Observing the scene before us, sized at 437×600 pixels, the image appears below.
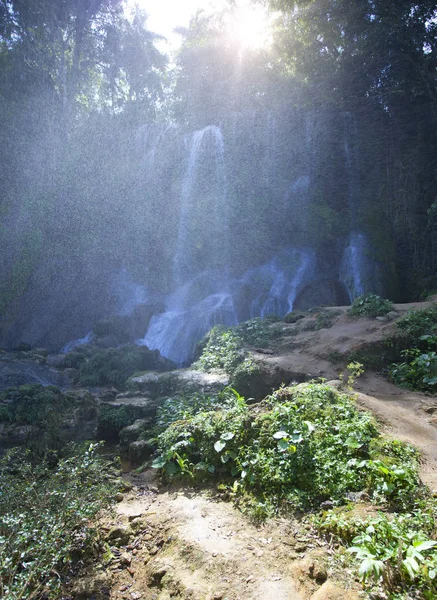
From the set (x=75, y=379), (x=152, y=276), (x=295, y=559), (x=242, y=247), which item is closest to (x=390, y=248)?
(x=242, y=247)

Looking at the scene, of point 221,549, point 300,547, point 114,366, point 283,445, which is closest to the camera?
point 300,547

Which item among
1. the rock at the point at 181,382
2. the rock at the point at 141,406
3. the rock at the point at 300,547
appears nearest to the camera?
the rock at the point at 300,547

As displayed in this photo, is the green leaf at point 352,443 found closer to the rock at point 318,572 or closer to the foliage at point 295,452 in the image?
the foliage at point 295,452

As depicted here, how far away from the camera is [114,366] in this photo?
1095 centimetres

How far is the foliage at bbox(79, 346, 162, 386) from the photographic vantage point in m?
10.6

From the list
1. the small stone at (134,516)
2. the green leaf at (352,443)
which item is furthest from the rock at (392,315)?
the small stone at (134,516)

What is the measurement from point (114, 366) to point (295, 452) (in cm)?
831

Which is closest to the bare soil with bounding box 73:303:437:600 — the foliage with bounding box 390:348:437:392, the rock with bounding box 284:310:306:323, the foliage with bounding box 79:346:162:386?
the foliage with bounding box 390:348:437:392

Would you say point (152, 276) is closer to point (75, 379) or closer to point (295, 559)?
point (75, 379)

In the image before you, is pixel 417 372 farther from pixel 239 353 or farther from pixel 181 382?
pixel 181 382

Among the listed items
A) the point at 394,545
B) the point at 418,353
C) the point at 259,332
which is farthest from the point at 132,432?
the point at 418,353

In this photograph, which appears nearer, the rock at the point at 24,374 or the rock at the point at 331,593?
the rock at the point at 331,593

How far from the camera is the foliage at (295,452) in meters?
3.07

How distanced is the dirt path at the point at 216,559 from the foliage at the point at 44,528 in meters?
0.34
